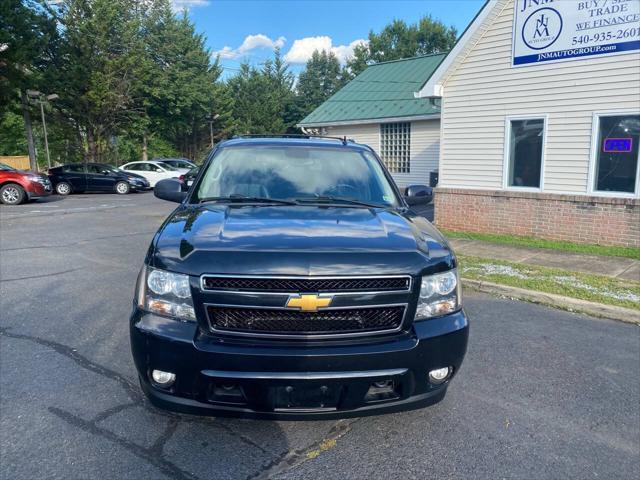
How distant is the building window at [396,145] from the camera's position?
20.0m

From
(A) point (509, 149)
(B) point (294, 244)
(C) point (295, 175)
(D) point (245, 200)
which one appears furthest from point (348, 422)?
(A) point (509, 149)

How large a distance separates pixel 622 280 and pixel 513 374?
151 inches

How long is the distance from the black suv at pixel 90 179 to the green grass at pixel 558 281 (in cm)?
1897

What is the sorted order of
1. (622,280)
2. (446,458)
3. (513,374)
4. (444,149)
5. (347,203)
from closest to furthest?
(446,458) → (347,203) → (513,374) → (622,280) → (444,149)

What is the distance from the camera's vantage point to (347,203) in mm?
3615

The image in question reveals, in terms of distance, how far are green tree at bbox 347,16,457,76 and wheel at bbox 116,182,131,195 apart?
135ft

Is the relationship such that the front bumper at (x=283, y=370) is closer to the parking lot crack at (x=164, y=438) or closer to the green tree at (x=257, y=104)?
the parking lot crack at (x=164, y=438)

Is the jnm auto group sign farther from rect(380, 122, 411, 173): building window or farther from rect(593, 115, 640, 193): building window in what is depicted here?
rect(380, 122, 411, 173): building window

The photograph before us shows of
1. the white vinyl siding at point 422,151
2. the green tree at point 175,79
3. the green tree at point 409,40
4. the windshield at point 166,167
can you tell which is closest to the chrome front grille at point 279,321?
the white vinyl siding at point 422,151

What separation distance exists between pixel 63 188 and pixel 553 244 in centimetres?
2019

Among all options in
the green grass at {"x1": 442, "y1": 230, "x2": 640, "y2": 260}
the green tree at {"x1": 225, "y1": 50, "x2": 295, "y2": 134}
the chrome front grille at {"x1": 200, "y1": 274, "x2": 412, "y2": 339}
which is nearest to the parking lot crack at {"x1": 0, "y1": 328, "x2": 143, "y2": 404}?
the chrome front grille at {"x1": 200, "y1": 274, "x2": 412, "y2": 339}

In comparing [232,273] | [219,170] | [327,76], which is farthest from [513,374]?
[327,76]

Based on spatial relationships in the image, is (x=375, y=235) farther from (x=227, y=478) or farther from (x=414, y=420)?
(x=227, y=478)

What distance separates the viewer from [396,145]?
20.4 metres
